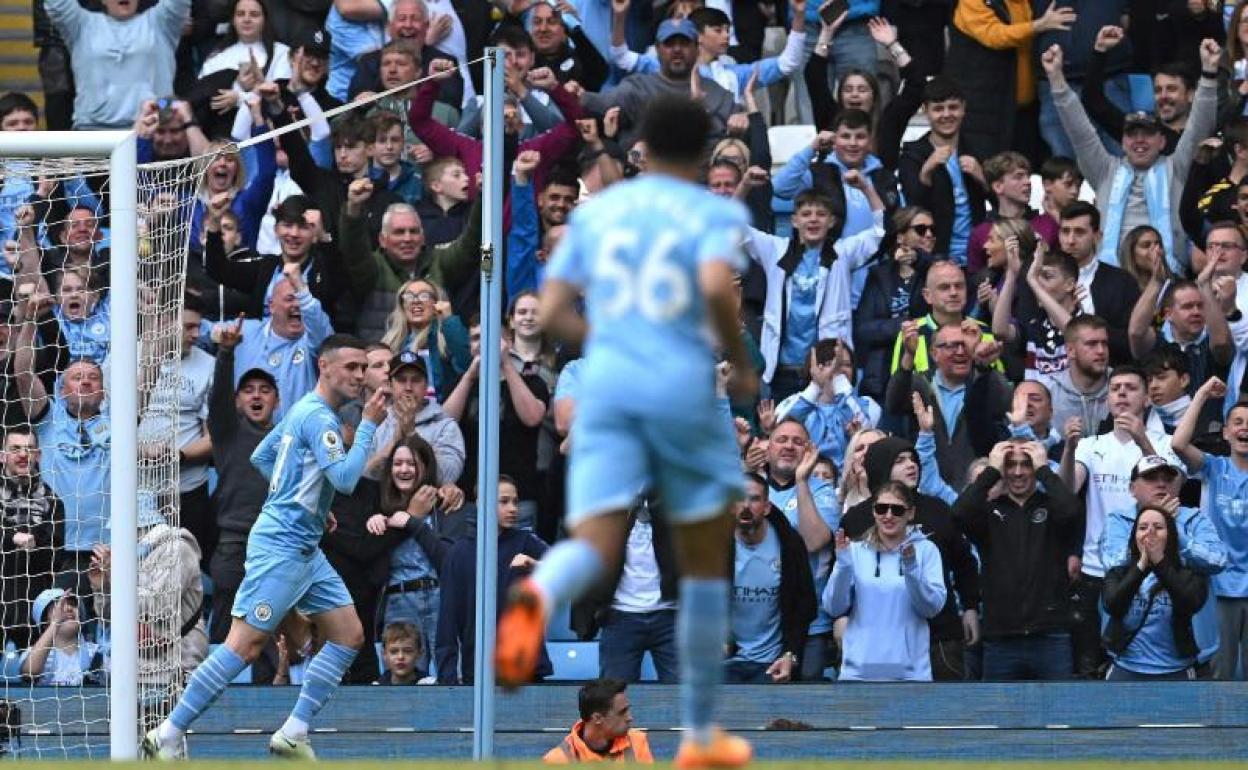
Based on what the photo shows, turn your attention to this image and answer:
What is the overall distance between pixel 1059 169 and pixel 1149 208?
0.69m

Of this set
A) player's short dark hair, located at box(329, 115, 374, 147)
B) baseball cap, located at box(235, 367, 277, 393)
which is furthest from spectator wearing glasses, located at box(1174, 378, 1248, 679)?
player's short dark hair, located at box(329, 115, 374, 147)

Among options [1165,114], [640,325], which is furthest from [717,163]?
[640,325]

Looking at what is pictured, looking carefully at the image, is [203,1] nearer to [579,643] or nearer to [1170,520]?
[579,643]

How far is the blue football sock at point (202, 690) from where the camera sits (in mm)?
11922

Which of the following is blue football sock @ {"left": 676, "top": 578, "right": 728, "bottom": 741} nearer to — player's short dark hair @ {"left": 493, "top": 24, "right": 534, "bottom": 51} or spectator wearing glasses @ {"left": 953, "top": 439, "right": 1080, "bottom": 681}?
spectator wearing glasses @ {"left": 953, "top": 439, "right": 1080, "bottom": 681}

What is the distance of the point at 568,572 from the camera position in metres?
7.09

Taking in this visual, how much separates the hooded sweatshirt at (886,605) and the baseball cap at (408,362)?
2.65 m

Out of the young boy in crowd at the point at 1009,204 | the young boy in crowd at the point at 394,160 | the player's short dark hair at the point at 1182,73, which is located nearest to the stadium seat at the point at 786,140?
the young boy in crowd at the point at 1009,204

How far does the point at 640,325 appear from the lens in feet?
23.6

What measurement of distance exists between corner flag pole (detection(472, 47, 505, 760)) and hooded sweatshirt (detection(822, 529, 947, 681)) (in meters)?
2.33

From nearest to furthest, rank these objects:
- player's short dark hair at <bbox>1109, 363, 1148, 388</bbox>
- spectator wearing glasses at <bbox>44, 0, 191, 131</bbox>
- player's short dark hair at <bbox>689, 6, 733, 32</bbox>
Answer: player's short dark hair at <bbox>1109, 363, 1148, 388</bbox> < player's short dark hair at <bbox>689, 6, 733, 32</bbox> < spectator wearing glasses at <bbox>44, 0, 191, 131</bbox>

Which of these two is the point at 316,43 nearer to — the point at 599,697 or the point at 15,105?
the point at 15,105

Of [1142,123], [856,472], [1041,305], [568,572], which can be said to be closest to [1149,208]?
[1142,123]

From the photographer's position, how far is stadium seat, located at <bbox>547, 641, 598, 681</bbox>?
1370 cm
